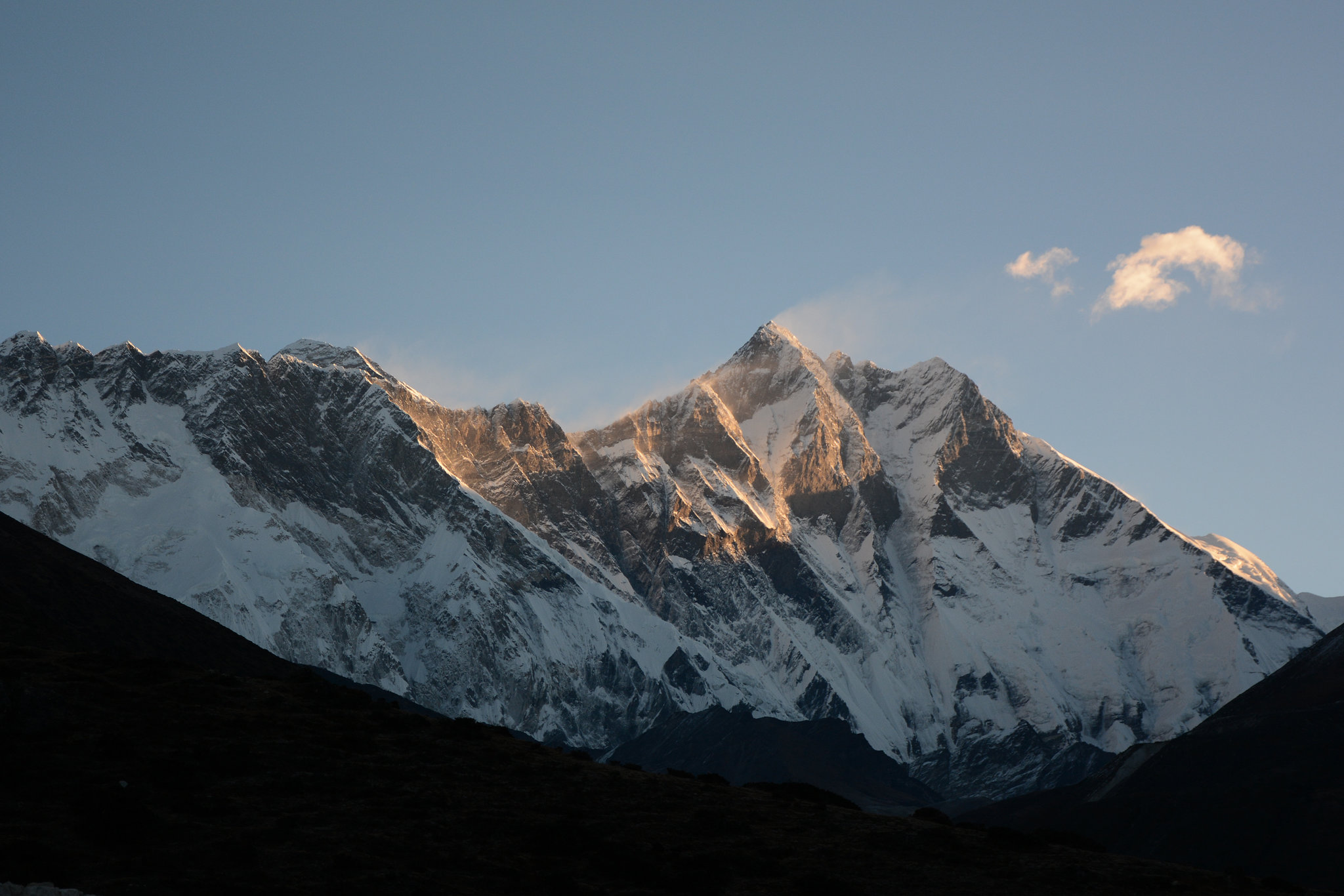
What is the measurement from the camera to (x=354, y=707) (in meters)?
83.6

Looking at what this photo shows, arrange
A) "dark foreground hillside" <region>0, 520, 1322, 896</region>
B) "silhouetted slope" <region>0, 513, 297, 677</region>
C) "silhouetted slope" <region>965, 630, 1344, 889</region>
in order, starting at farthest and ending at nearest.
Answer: "silhouetted slope" <region>965, 630, 1344, 889</region> < "silhouetted slope" <region>0, 513, 297, 677</region> < "dark foreground hillside" <region>0, 520, 1322, 896</region>

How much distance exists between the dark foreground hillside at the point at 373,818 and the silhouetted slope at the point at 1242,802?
9172cm

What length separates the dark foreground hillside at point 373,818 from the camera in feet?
178

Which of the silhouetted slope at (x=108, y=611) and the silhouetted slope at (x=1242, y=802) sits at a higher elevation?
the silhouetted slope at (x=108, y=611)

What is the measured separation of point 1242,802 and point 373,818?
128 m

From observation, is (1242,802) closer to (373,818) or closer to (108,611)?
(108,611)

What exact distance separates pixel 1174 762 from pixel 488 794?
143 m

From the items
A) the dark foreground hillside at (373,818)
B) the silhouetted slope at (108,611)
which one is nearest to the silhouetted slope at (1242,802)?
the dark foreground hillside at (373,818)

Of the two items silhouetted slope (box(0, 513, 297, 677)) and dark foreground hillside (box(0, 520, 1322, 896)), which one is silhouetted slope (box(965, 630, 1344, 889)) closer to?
dark foreground hillside (box(0, 520, 1322, 896))

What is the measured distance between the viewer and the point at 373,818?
6156 centimetres

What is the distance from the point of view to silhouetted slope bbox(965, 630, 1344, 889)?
491 ft

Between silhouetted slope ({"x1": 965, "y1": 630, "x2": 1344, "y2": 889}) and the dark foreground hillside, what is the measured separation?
9172 centimetres

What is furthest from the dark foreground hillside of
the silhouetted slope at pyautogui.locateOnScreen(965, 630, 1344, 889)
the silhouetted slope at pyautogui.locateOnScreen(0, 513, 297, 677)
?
the silhouetted slope at pyautogui.locateOnScreen(965, 630, 1344, 889)

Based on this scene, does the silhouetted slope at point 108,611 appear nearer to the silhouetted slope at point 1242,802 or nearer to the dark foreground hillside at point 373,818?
the dark foreground hillside at point 373,818
